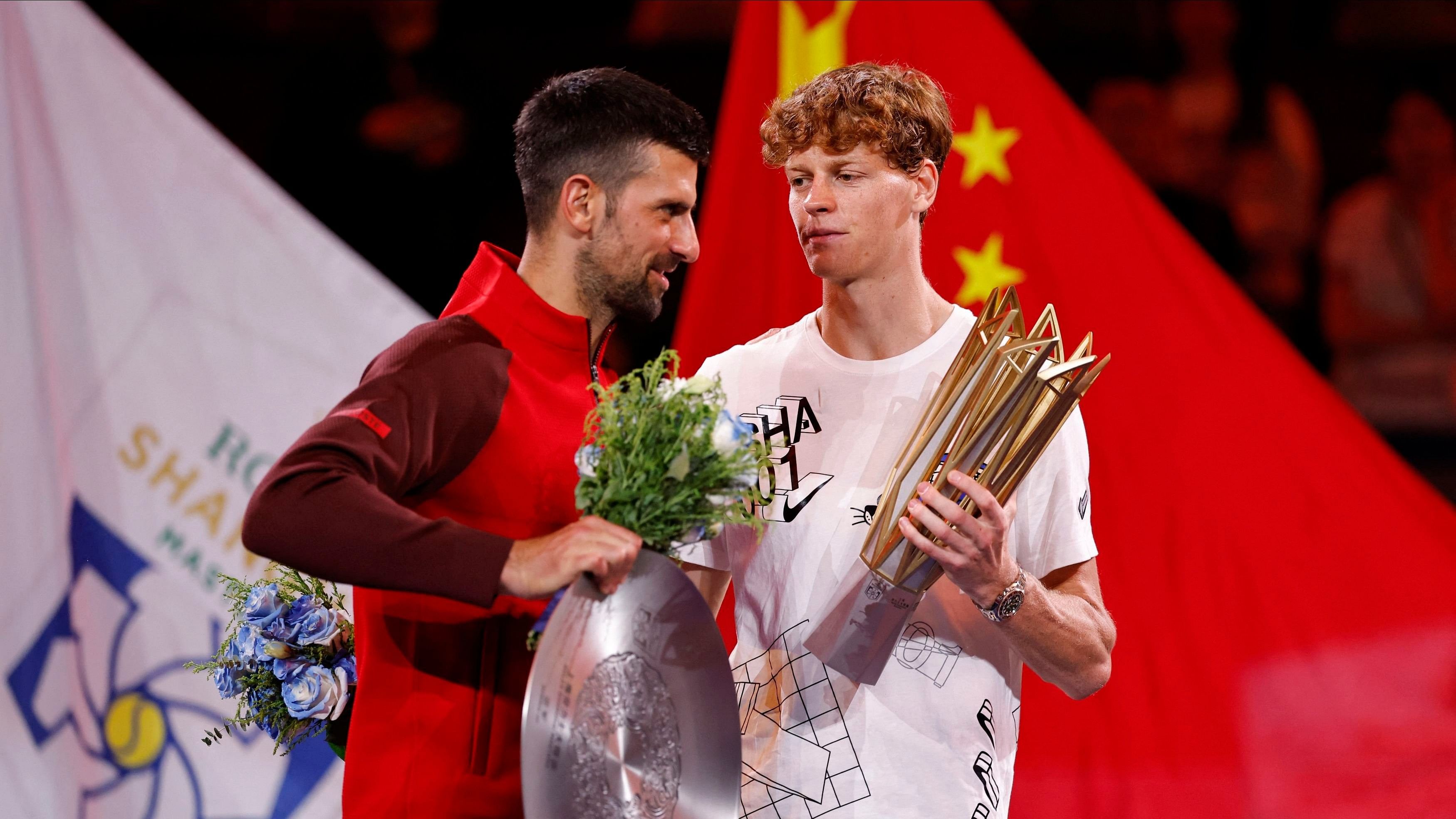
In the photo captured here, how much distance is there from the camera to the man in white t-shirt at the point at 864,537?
2270 millimetres

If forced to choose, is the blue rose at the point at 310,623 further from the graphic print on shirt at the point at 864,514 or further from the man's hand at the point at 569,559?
the graphic print on shirt at the point at 864,514

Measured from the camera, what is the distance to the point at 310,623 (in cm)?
238

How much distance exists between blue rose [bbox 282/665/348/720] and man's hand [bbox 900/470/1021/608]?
1036 mm

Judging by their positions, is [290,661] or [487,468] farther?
[290,661]

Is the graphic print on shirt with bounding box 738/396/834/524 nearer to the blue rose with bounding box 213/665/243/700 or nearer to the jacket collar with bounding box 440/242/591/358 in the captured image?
the jacket collar with bounding box 440/242/591/358

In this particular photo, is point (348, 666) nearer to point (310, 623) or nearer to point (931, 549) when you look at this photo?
point (310, 623)

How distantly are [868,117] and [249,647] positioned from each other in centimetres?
139

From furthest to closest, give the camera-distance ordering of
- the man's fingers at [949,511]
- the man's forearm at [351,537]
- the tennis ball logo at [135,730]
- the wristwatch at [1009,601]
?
1. the tennis ball logo at [135,730]
2. the wristwatch at [1009,601]
3. the man's fingers at [949,511]
4. the man's forearm at [351,537]

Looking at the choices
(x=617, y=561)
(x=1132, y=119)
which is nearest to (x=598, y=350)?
(x=617, y=561)

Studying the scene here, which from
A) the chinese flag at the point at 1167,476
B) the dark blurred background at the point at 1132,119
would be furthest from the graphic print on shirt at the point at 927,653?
the dark blurred background at the point at 1132,119

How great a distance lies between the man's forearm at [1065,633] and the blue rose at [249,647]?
4.07ft

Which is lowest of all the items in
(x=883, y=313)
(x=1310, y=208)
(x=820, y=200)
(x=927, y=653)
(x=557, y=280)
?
(x=927, y=653)

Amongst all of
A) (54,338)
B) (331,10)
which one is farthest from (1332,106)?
(54,338)

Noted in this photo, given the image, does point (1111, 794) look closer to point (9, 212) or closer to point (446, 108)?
point (9, 212)
